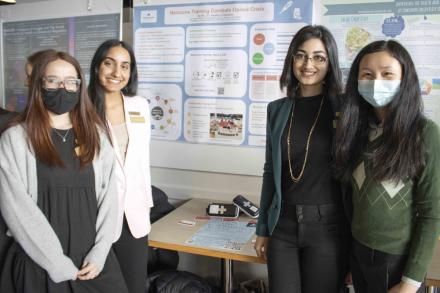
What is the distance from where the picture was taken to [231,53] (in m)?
2.52

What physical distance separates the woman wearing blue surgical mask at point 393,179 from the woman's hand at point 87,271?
0.98m

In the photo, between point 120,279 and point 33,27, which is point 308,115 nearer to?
point 120,279

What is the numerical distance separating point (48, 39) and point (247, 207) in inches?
85.1

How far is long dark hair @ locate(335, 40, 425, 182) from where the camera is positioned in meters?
1.17

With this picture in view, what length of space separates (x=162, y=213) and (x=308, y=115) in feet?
4.61

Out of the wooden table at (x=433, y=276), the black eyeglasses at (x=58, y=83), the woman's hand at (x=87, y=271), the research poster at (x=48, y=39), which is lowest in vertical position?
the wooden table at (x=433, y=276)

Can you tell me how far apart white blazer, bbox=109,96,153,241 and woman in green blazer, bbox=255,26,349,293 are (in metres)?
0.62

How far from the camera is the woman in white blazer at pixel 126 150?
1.74m

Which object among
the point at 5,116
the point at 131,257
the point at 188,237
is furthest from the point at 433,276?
the point at 5,116

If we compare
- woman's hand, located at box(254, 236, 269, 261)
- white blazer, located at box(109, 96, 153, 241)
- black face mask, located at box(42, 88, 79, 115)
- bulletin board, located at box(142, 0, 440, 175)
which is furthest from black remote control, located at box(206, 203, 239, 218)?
black face mask, located at box(42, 88, 79, 115)

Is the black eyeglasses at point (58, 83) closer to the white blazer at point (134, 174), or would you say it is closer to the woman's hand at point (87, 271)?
the white blazer at point (134, 174)

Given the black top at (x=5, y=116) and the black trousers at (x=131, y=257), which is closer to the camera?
the black trousers at (x=131, y=257)

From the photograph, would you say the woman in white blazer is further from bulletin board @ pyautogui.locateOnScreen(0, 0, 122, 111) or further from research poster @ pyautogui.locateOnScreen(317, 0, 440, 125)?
research poster @ pyautogui.locateOnScreen(317, 0, 440, 125)

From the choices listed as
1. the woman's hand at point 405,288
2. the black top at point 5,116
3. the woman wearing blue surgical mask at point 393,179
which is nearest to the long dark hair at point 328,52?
the woman wearing blue surgical mask at point 393,179
